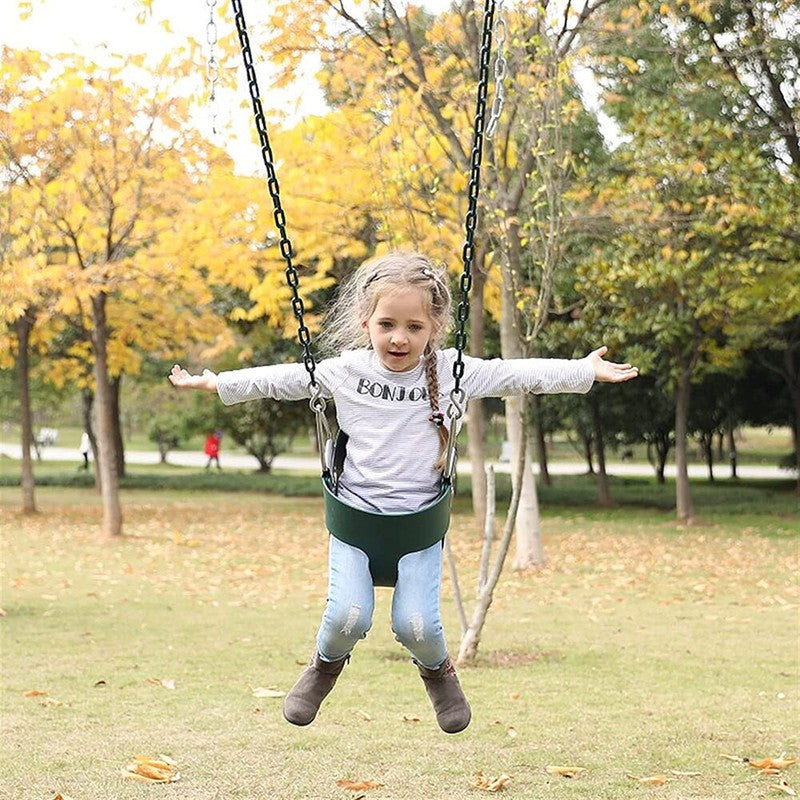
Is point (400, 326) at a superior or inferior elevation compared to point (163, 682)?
superior

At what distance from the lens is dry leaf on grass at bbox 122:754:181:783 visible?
17.5 ft

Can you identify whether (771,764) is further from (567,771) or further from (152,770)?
(152,770)

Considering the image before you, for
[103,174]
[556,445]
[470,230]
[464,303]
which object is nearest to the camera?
[464,303]

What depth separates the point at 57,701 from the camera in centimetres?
695

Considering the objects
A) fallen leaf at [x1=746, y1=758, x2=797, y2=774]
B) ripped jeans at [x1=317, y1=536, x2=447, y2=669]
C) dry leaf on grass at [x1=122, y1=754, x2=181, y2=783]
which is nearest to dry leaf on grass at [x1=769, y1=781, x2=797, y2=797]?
fallen leaf at [x1=746, y1=758, x2=797, y2=774]

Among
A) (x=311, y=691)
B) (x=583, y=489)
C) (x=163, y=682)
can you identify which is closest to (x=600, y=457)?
(x=583, y=489)

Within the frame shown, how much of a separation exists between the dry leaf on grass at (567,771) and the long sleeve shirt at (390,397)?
1.99 meters

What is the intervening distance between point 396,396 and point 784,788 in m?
2.58

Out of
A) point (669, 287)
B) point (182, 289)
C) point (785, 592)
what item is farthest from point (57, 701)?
point (669, 287)

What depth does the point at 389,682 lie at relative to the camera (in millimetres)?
7652

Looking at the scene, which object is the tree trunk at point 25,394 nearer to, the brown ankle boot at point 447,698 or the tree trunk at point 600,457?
the tree trunk at point 600,457

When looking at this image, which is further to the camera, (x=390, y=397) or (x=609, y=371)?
(x=390, y=397)

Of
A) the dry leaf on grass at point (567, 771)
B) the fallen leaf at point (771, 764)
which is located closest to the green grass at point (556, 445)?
the fallen leaf at point (771, 764)

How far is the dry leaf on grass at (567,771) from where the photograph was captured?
5.51 m
